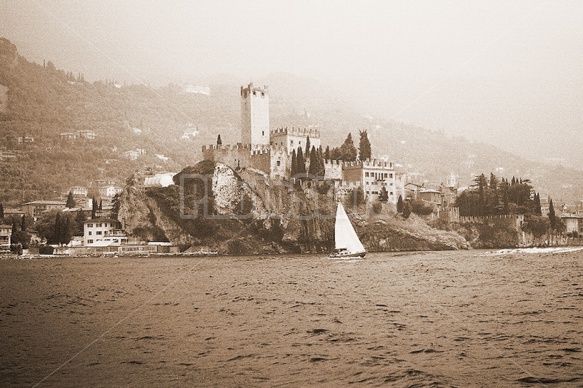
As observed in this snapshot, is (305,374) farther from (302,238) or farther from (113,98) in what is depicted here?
(113,98)

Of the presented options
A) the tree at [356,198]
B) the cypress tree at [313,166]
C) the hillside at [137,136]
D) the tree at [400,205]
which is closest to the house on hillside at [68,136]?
the hillside at [137,136]

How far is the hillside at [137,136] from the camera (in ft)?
253

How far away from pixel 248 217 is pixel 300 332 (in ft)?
159

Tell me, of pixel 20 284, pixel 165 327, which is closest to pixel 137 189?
pixel 20 284

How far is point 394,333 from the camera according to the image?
16.9m

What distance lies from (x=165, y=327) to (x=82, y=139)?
87689 mm

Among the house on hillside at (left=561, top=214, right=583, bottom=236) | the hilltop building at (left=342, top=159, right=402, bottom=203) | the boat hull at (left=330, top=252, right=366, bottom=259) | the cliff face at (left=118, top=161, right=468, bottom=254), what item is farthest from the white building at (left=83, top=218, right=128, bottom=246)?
the house on hillside at (left=561, top=214, right=583, bottom=236)

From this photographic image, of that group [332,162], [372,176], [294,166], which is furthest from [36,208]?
[372,176]

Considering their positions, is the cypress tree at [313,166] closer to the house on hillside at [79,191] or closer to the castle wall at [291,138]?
the castle wall at [291,138]

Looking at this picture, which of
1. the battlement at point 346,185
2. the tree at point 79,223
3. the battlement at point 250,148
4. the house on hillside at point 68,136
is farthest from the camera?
the house on hillside at point 68,136

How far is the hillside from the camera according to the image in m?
77.1

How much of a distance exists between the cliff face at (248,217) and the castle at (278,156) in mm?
1620

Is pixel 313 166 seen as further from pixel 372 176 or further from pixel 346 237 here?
pixel 346 237

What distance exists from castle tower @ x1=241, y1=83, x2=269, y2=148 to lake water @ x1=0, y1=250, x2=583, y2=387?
39088mm
